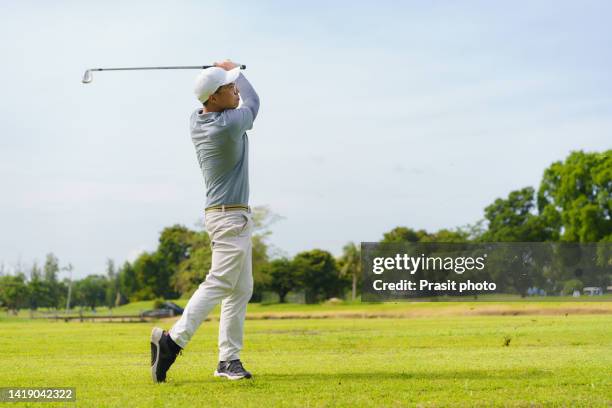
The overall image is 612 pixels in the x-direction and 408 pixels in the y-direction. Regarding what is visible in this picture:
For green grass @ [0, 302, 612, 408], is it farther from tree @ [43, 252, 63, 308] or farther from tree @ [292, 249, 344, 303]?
tree @ [292, 249, 344, 303]

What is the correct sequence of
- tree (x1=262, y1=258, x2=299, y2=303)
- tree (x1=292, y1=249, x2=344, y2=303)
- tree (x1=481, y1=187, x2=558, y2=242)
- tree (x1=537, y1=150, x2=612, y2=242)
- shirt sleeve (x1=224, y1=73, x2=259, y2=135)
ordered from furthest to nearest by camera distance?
tree (x1=292, y1=249, x2=344, y2=303), tree (x1=262, y1=258, x2=299, y2=303), tree (x1=481, y1=187, x2=558, y2=242), tree (x1=537, y1=150, x2=612, y2=242), shirt sleeve (x1=224, y1=73, x2=259, y2=135)

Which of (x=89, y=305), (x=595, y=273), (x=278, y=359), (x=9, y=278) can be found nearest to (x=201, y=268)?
(x=9, y=278)

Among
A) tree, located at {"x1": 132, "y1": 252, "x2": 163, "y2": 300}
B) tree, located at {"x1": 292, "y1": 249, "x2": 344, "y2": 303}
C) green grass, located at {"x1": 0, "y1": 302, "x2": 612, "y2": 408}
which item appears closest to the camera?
green grass, located at {"x1": 0, "y1": 302, "x2": 612, "y2": 408}

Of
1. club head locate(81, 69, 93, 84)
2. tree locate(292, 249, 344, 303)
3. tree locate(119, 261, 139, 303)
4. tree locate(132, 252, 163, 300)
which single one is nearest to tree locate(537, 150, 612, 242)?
tree locate(292, 249, 344, 303)

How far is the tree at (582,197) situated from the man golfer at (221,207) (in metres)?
73.0

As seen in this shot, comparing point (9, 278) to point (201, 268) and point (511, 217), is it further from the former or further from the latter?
point (511, 217)

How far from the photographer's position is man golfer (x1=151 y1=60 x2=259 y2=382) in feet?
25.2

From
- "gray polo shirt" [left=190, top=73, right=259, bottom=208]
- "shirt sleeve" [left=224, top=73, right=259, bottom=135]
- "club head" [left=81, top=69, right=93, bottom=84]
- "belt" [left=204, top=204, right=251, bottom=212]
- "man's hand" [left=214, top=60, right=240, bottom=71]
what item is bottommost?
"belt" [left=204, top=204, right=251, bottom=212]

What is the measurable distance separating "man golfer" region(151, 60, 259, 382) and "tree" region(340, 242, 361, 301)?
99089 millimetres

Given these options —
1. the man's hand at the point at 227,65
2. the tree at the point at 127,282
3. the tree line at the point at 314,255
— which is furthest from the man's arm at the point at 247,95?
the tree at the point at 127,282

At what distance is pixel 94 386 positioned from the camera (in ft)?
24.3

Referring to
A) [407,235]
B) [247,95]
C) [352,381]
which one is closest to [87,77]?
[247,95]

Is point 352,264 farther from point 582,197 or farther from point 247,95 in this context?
point 247,95

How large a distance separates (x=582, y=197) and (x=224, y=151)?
7663cm
